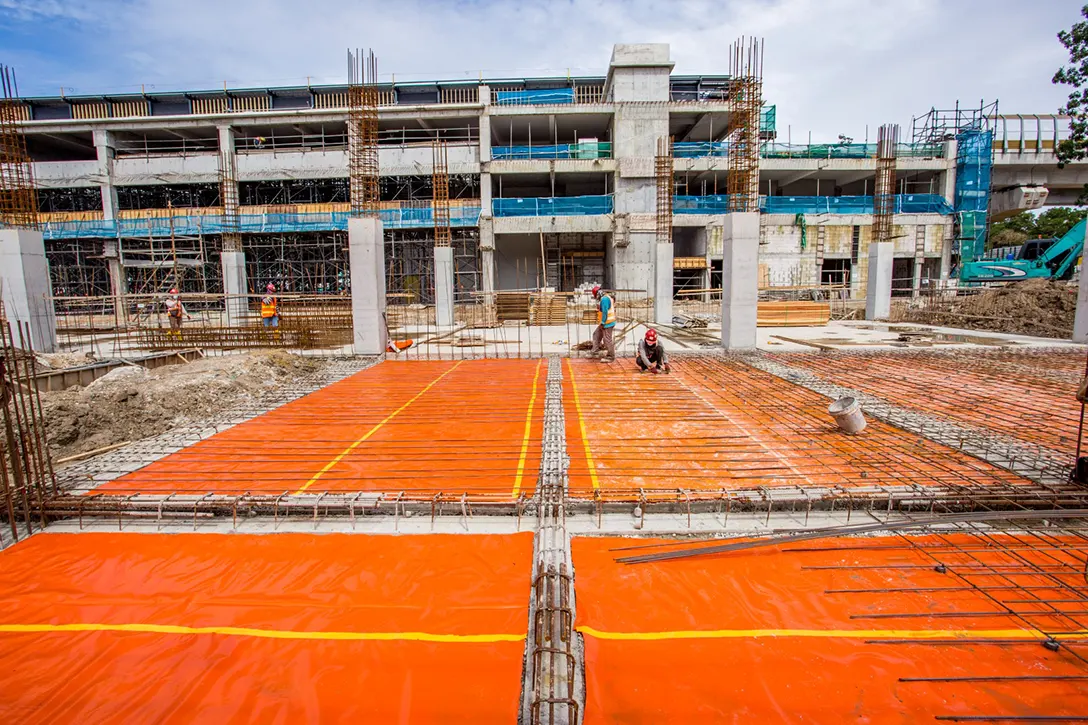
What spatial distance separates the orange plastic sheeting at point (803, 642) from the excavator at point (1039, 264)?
79.4 feet

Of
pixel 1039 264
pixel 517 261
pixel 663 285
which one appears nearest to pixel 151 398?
pixel 663 285

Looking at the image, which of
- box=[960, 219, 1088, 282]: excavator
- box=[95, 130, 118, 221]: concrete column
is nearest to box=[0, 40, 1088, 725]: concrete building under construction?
box=[960, 219, 1088, 282]: excavator

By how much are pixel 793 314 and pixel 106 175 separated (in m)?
36.8

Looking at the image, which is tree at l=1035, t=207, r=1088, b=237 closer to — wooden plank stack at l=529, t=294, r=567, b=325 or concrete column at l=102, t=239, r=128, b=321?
wooden plank stack at l=529, t=294, r=567, b=325

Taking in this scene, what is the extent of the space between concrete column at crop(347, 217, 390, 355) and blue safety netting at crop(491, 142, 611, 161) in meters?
18.4

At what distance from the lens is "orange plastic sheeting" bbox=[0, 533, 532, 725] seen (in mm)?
2395

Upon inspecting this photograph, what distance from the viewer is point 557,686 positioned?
242 cm

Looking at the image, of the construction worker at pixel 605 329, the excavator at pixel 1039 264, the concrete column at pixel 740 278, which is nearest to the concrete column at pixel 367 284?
the construction worker at pixel 605 329

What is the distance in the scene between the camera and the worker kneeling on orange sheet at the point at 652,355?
396 inches

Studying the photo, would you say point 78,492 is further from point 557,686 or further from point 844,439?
point 844,439

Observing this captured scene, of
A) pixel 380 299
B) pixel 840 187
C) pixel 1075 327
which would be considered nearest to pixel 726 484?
pixel 380 299

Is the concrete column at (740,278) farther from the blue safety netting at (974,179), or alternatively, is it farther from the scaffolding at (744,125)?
the blue safety netting at (974,179)

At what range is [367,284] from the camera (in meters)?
12.7

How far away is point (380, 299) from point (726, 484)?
33.7 ft
